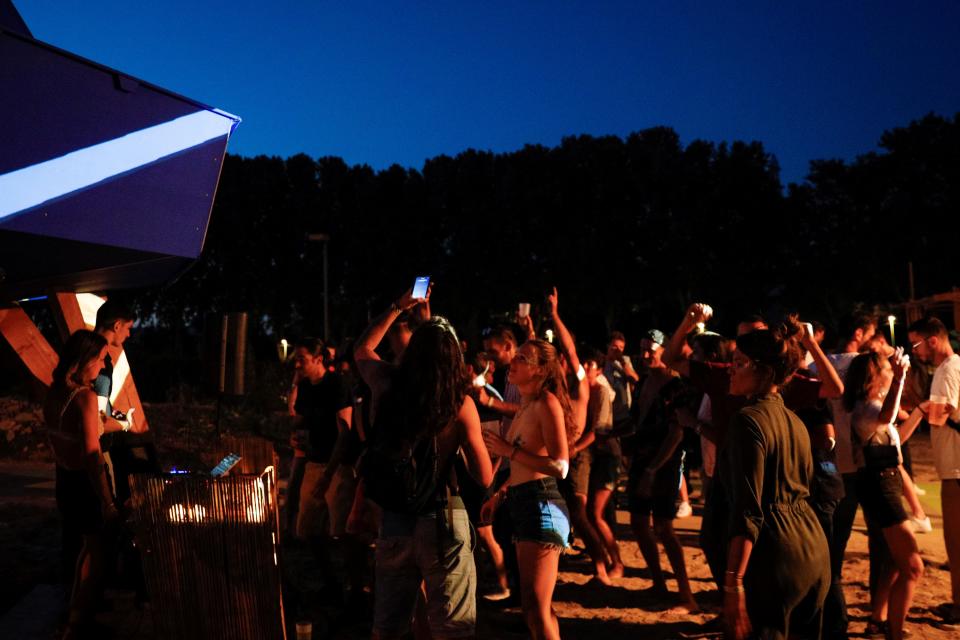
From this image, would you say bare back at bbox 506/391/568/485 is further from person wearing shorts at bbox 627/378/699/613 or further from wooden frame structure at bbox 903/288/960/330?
wooden frame structure at bbox 903/288/960/330

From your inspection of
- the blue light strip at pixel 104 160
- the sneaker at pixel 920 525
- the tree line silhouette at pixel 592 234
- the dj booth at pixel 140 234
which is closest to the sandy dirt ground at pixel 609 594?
the sneaker at pixel 920 525

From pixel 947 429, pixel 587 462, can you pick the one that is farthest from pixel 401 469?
pixel 947 429

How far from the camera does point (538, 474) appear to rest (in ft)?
13.4

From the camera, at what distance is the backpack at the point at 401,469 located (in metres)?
3.35

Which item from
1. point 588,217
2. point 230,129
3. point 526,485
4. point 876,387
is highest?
point 588,217

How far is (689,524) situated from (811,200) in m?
31.8

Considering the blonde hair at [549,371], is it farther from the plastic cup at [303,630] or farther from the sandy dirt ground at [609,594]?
the sandy dirt ground at [609,594]

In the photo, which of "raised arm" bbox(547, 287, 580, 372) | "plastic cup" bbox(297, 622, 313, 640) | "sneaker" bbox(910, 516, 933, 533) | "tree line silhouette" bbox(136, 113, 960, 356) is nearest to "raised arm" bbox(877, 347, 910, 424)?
"raised arm" bbox(547, 287, 580, 372)

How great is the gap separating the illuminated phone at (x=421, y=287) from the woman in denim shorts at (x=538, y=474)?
62 centimetres

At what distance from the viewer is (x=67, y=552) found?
560 centimetres

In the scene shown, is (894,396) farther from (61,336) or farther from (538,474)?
(61,336)

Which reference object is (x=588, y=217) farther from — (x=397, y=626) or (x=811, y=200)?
(x=397, y=626)

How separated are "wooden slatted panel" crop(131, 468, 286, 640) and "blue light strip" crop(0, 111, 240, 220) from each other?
1.61 metres

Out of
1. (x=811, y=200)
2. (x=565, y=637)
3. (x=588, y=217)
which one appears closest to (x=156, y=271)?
(x=565, y=637)
